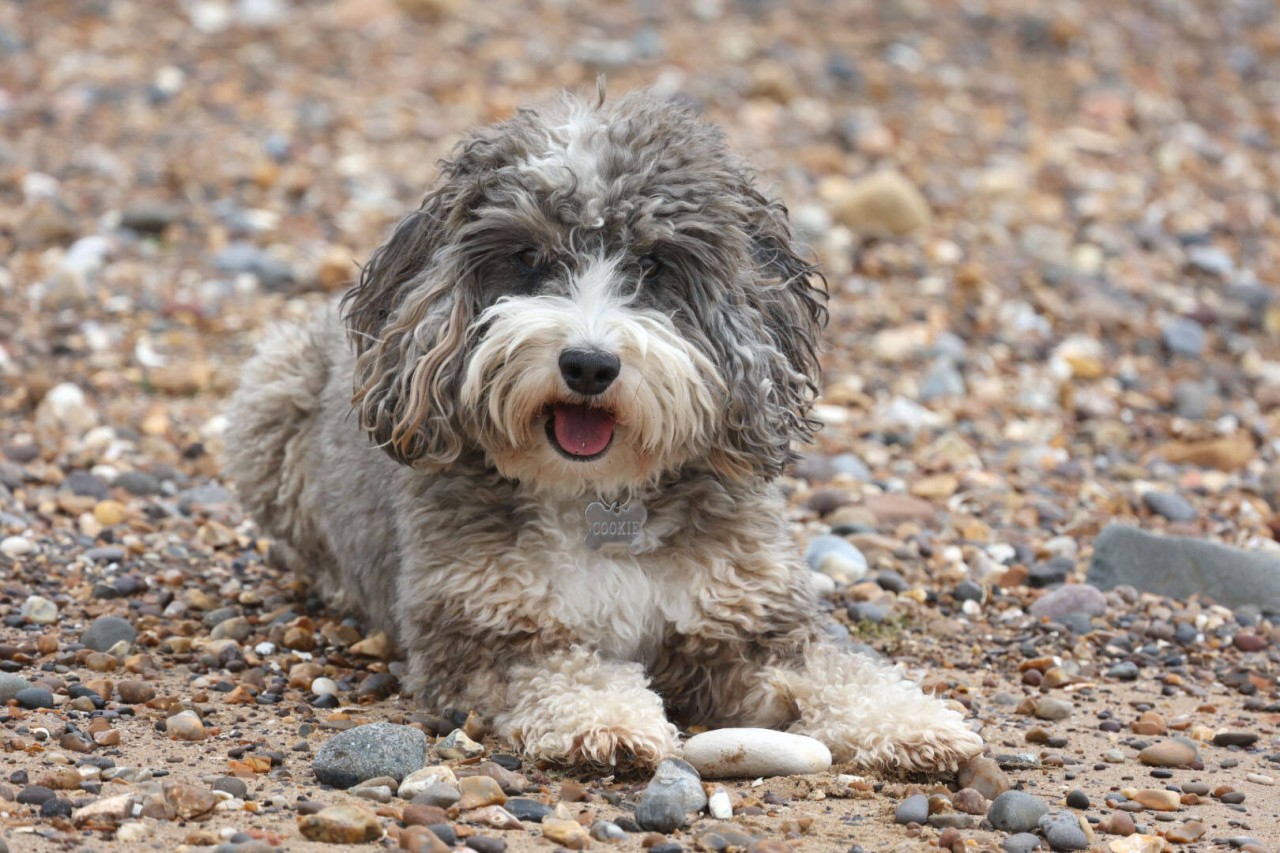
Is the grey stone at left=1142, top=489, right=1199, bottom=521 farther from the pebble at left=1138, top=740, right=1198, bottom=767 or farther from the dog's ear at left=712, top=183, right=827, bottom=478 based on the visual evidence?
the dog's ear at left=712, top=183, right=827, bottom=478

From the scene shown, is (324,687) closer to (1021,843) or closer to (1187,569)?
(1021,843)

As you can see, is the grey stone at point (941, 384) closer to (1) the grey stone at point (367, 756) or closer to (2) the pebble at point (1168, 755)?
(2) the pebble at point (1168, 755)

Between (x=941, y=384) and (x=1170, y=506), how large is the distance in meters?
1.76

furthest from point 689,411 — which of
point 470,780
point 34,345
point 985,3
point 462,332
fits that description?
point 985,3

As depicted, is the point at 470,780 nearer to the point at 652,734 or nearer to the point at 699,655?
the point at 652,734

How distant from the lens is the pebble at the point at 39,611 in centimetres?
593

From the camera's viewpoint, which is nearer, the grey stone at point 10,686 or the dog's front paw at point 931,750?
the dog's front paw at point 931,750

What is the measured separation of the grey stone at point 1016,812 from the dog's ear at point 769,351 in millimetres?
1194

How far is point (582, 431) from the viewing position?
4.85m

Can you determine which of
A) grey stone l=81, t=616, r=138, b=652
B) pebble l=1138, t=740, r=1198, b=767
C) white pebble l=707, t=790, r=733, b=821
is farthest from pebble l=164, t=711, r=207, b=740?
pebble l=1138, t=740, r=1198, b=767

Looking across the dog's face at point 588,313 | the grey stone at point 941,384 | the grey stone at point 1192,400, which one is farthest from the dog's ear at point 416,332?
the grey stone at point 1192,400

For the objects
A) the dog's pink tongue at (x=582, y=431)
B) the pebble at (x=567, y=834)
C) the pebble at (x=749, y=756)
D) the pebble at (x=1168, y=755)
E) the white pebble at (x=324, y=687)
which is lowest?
the white pebble at (x=324, y=687)

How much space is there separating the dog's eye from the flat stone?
5.68 feet

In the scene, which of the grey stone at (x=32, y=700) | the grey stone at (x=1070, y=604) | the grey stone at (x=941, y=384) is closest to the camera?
the grey stone at (x=32, y=700)
